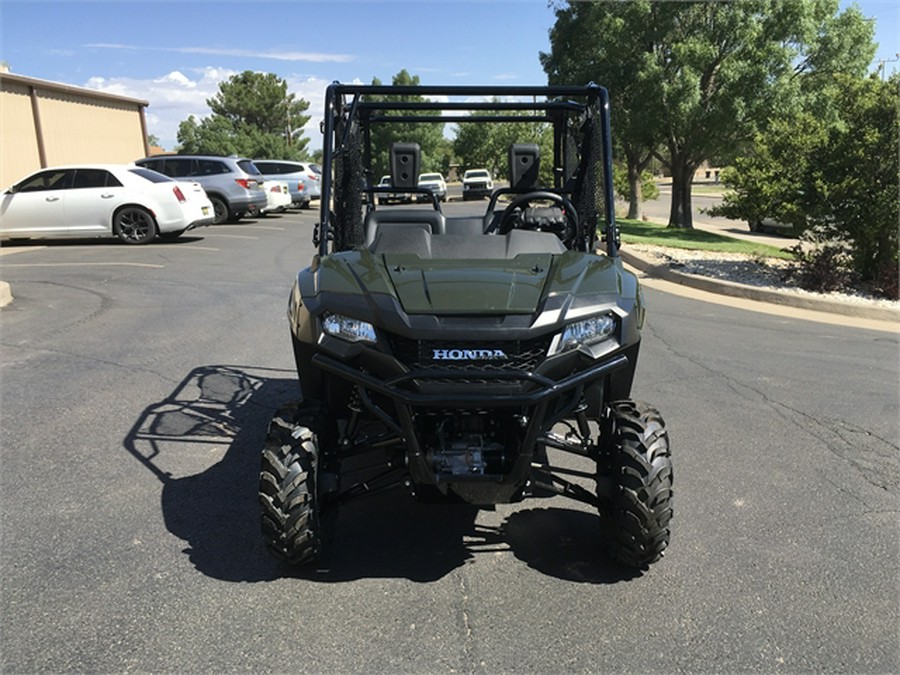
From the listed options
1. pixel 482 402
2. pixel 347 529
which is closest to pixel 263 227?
pixel 347 529

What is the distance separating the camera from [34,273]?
36.8ft

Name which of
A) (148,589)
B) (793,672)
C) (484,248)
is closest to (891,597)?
(793,672)

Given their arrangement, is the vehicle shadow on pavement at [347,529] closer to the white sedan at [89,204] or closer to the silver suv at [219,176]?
the white sedan at [89,204]

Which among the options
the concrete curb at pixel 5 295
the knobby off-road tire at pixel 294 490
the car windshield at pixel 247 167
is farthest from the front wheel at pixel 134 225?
the knobby off-road tire at pixel 294 490

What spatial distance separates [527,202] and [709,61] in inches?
618

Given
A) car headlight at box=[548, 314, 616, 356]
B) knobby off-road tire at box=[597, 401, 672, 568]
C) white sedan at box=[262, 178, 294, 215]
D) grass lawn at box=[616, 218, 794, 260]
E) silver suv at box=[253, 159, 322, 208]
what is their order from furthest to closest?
silver suv at box=[253, 159, 322, 208]
white sedan at box=[262, 178, 294, 215]
grass lawn at box=[616, 218, 794, 260]
knobby off-road tire at box=[597, 401, 672, 568]
car headlight at box=[548, 314, 616, 356]

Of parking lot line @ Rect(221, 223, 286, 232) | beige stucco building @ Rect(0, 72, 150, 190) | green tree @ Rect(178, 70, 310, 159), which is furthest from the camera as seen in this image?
green tree @ Rect(178, 70, 310, 159)

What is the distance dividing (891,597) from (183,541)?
3199mm

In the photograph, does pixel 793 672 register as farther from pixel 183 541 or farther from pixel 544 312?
pixel 183 541

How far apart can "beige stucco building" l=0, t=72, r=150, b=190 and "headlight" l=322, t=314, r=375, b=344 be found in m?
20.6

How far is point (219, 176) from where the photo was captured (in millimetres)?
19359

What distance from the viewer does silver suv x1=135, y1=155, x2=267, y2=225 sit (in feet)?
62.7

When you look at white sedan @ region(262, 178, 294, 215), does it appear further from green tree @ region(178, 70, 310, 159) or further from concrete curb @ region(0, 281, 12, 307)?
green tree @ region(178, 70, 310, 159)

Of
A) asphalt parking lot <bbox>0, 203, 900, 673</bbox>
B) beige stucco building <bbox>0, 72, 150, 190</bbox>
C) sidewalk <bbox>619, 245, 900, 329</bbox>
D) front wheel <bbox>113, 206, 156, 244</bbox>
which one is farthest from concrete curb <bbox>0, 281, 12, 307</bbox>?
beige stucco building <bbox>0, 72, 150, 190</bbox>
